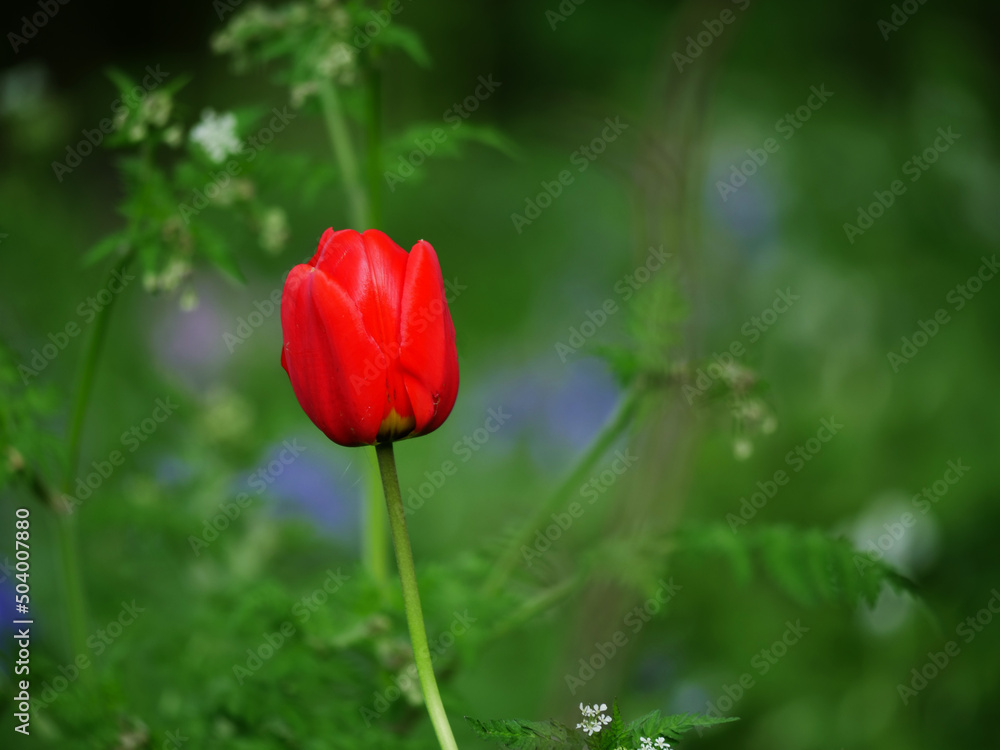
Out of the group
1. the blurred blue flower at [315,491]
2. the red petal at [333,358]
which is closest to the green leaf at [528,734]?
the red petal at [333,358]

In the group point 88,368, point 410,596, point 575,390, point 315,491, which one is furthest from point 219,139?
point 575,390

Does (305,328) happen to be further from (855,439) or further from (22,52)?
(22,52)

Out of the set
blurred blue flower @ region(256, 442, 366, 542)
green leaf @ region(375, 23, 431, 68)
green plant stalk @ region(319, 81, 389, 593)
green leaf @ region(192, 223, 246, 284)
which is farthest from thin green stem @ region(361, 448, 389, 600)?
blurred blue flower @ region(256, 442, 366, 542)

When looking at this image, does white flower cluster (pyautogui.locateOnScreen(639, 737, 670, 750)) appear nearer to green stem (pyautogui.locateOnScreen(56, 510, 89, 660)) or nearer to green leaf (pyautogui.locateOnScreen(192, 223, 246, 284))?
green leaf (pyautogui.locateOnScreen(192, 223, 246, 284))

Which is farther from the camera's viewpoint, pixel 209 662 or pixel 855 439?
pixel 855 439

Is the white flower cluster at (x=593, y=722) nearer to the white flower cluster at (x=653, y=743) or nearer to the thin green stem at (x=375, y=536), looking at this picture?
the white flower cluster at (x=653, y=743)

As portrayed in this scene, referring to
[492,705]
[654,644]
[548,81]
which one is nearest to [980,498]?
[654,644]
